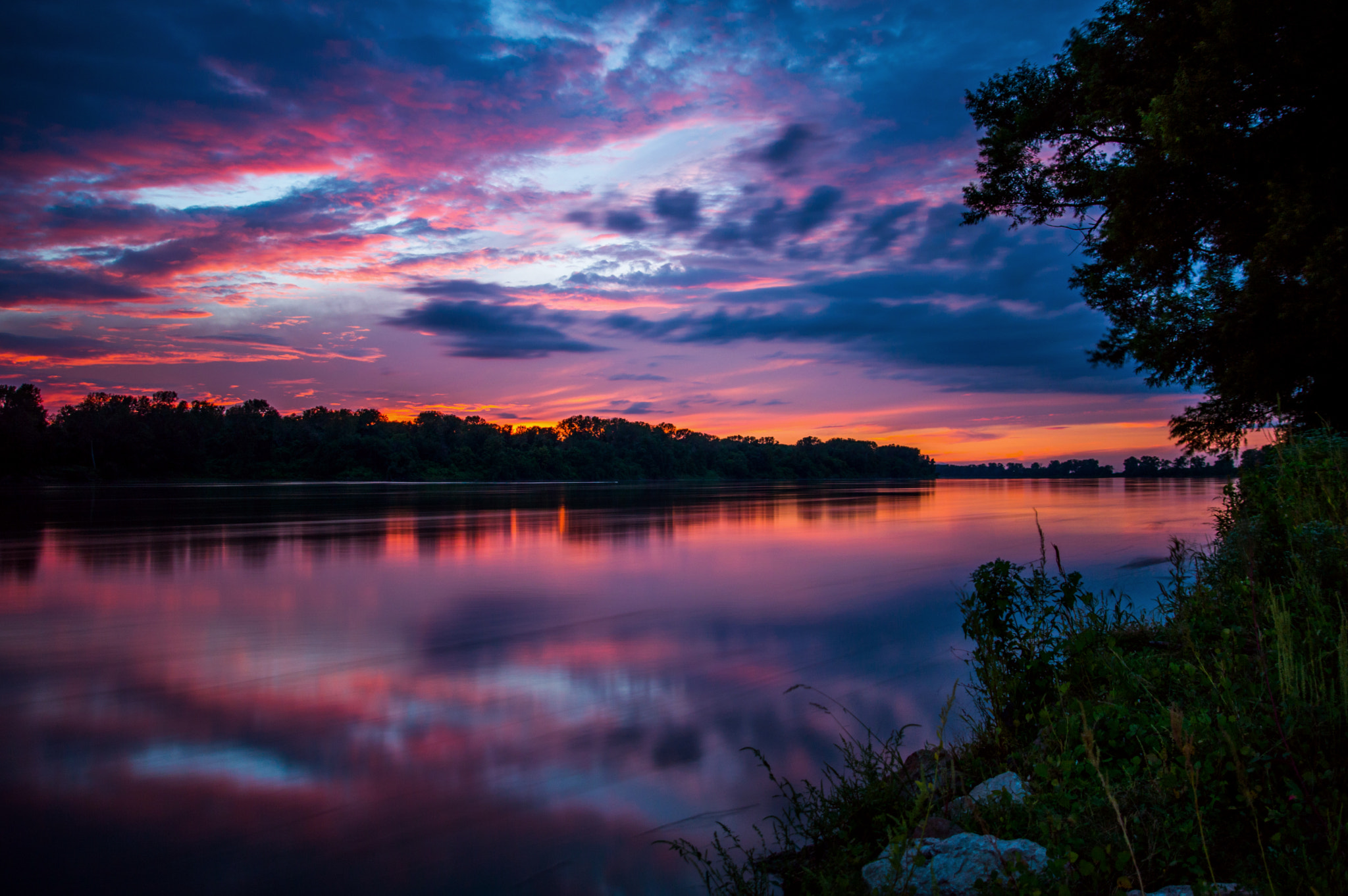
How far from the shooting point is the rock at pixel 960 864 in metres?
2.96

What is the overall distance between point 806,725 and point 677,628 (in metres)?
4.16

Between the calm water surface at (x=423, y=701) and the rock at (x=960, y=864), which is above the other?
the rock at (x=960, y=864)

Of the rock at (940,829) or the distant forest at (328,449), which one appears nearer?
the rock at (940,829)

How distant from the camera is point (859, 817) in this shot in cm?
434

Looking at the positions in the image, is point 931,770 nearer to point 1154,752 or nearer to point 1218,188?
point 1154,752

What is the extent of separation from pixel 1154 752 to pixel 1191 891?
100 cm

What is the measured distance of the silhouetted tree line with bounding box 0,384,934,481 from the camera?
266 feet

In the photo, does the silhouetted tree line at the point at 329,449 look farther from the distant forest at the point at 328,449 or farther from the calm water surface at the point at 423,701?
the calm water surface at the point at 423,701

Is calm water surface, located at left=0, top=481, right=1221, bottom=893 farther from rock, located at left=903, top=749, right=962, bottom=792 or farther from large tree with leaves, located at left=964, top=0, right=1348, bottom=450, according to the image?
large tree with leaves, located at left=964, top=0, right=1348, bottom=450

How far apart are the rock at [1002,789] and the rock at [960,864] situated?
567 mm

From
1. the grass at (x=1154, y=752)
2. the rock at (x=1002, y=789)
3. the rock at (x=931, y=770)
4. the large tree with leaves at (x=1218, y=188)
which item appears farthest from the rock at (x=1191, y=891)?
the large tree with leaves at (x=1218, y=188)

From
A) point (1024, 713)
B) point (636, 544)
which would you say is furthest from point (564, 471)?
point (1024, 713)

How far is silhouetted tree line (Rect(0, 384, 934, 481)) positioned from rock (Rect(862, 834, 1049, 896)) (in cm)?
Result: 9728

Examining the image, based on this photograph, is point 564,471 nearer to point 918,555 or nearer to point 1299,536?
point 918,555
